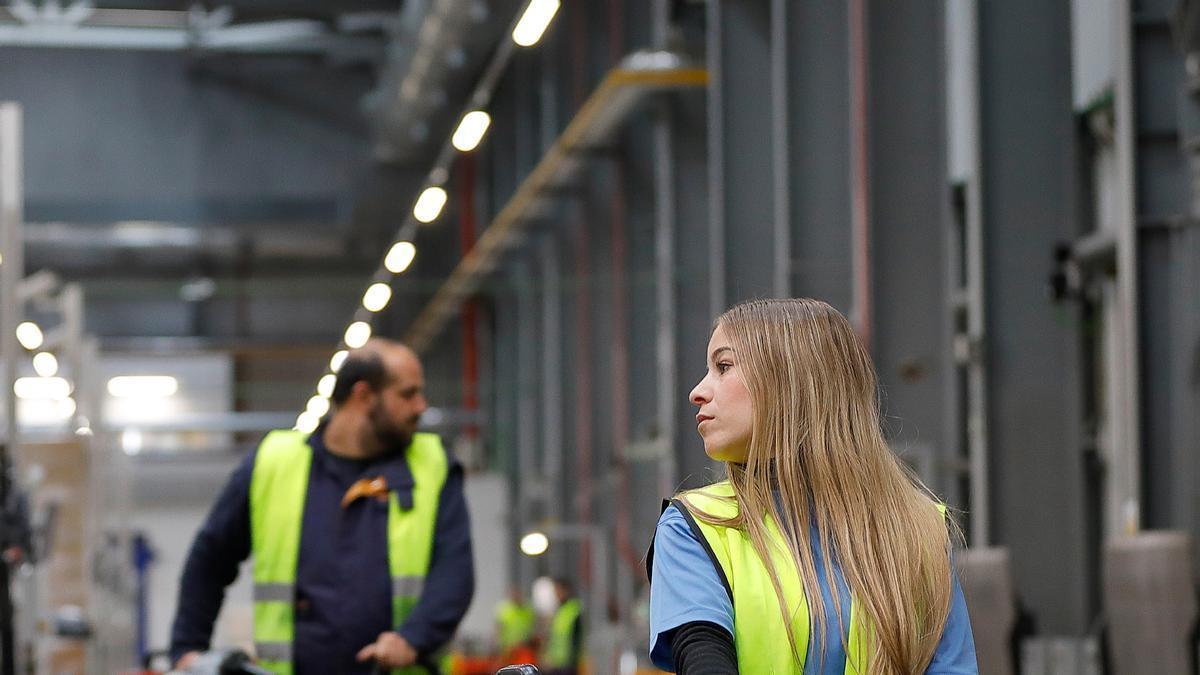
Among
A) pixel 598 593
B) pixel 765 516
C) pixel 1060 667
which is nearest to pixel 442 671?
pixel 765 516

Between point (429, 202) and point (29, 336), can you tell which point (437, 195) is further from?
point (29, 336)

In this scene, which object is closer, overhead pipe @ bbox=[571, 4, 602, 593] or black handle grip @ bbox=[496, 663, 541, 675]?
black handle grip @ bbox=[496, 663, 541, 675]

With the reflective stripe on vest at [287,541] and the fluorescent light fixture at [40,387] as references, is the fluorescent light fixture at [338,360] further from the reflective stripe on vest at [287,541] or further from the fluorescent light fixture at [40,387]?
the fluorescent light fixture at [40,387]

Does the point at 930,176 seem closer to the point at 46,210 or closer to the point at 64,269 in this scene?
the point at 46,210

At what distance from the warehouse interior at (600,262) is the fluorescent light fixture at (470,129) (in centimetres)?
1

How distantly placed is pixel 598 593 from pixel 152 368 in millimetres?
9825

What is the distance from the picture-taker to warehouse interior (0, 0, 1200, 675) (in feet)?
26.1

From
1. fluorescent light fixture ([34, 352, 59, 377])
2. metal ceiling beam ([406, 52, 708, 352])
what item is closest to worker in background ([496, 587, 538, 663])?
metal ceiling beam ([406, 52, 708, 352])

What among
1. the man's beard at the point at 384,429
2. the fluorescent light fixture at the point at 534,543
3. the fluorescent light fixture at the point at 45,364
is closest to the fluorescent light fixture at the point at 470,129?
the man's beard at the point at 384,429

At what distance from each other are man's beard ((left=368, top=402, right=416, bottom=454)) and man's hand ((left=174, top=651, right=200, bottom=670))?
2.37ft

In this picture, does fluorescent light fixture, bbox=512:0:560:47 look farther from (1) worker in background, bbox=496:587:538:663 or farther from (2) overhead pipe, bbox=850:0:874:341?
(1) worker in background, bbox=496:587:538:663

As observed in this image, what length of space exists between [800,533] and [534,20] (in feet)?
10.3

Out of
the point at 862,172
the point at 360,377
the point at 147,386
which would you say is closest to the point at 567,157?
the point at 862,172

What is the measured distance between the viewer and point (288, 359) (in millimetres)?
26875
